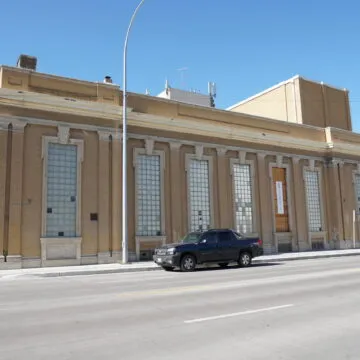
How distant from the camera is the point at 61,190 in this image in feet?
72.2

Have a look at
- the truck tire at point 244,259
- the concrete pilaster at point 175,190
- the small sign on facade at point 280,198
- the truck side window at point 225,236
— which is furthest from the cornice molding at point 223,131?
the truck tire at point 244,259

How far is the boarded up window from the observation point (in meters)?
29.8

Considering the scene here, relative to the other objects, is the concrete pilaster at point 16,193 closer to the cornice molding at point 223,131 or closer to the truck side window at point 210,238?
the cornice molding at point 223,131

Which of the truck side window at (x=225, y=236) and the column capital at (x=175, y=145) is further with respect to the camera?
the column capital at (x=175, y=145)

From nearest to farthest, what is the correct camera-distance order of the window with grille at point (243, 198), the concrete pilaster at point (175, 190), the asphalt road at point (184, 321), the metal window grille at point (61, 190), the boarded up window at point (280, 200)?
the asphalt road at point (184, 321)
the metal window grille at point (61, 190)
the concrete pilaster at point (175, 190)
the window with grille at point (243, 198)
the boarded up window at point (280, 200)

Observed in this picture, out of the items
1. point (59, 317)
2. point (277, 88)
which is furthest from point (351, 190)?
point (59, 317)

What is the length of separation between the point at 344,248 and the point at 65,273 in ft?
73.9

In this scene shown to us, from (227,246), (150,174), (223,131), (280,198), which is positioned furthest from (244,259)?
(280,198)

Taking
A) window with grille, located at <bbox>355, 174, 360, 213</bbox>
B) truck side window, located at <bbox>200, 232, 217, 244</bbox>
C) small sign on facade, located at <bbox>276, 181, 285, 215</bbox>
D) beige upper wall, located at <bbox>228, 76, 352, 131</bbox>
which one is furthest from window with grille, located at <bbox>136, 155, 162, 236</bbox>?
window with grille, located at <bbox>355, 174, 360, 213</bbox>

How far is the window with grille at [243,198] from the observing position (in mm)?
27875

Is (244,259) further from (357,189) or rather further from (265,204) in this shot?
(357,189)

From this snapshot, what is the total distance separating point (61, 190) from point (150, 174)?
5.30 metres

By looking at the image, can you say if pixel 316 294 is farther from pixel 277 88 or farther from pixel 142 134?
pixel 277 88

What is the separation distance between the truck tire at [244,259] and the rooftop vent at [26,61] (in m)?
15.6
